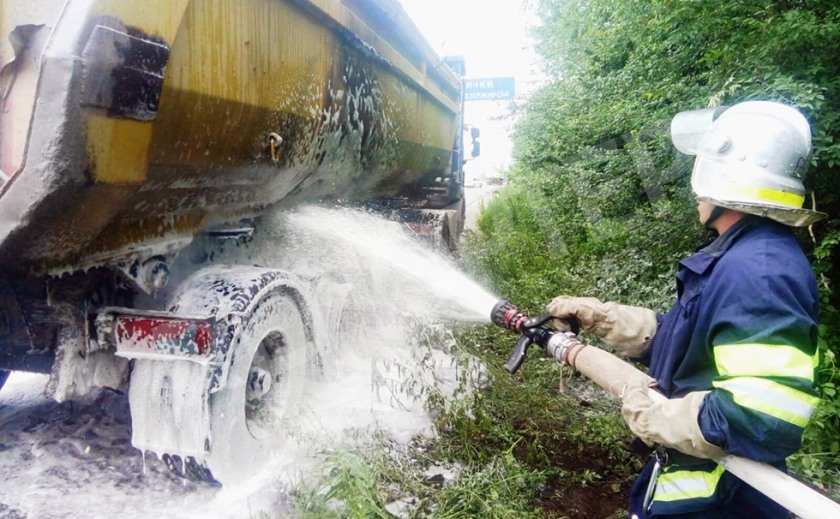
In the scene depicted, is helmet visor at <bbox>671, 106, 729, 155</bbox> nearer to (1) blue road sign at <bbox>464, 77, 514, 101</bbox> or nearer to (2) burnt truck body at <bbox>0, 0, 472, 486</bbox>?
(2) burnt truck body at <bbox>0, 0, 472, 486</bbox>

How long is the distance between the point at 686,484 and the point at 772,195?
0.91 meters

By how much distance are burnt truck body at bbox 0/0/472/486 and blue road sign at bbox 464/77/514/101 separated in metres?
7.04

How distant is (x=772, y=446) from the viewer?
147 centimetres

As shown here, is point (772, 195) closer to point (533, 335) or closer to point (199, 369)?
point (533, 335)

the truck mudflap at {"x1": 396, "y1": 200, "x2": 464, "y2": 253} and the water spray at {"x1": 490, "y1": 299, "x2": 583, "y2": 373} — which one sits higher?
the truck mudflap at {"x1": 396, "y1": 200, "x2": 464, "y2": 253}

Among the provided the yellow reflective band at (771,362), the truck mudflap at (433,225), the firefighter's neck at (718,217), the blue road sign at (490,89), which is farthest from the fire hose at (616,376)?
the blue road sign at (490,89)

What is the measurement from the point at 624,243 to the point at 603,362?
406cm

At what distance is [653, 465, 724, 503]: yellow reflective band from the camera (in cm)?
171

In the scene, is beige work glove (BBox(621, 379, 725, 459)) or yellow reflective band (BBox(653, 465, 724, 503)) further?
yellow reflective band (BBox(653, 465, 724, 503))

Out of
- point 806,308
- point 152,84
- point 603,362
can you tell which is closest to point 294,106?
point 152,84

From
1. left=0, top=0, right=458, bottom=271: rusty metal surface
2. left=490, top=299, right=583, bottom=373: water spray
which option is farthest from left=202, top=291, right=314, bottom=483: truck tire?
left=490, top=299, right=583, bottom=373: water spray

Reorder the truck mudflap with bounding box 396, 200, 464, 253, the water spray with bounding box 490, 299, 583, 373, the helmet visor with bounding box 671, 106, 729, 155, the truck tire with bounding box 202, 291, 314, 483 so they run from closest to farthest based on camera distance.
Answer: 1. the helmet visor with bounding box 671, 106, 729, 155
2. the water spray with bounding box 490, 299, 583, 373
3. the truck tire with bounding box 202, 291, 314, 483
4. the truck mudflap with bounding box 396, 200, 464, 253

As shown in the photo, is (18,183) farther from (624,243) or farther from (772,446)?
(624,243)

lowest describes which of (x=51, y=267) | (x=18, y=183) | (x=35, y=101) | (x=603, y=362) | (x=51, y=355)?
(x=51, y=355)
